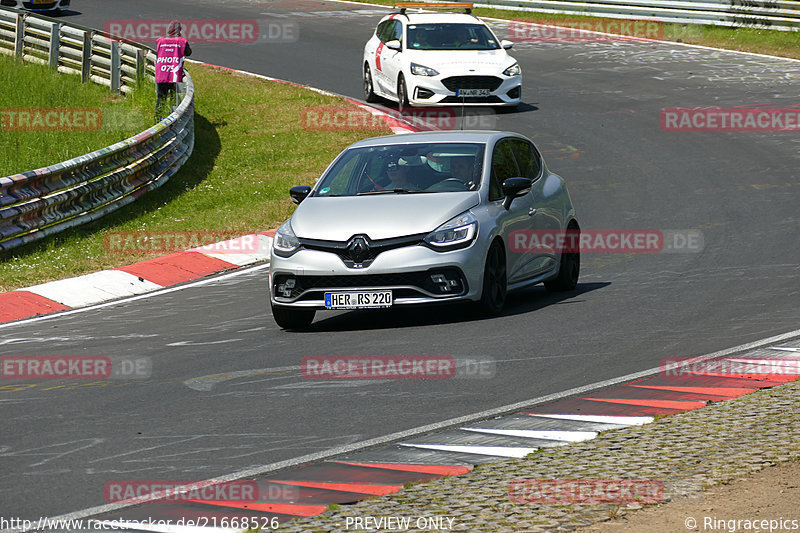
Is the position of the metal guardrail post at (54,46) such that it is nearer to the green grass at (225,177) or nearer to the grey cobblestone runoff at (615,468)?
the green grass at (225,177)

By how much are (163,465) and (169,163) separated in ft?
44.6

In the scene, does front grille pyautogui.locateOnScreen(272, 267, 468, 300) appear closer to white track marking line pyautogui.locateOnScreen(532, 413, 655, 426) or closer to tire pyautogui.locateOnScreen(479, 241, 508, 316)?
tire pyautogui.locateOnScreen(479, 241, 508, 316)

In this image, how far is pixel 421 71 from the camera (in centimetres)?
2402

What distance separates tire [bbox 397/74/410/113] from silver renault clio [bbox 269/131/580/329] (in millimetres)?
11737

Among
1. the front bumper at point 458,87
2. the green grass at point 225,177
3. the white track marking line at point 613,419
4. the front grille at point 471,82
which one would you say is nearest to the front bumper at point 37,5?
the green grass at point 225,177

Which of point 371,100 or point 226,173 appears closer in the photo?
point 226,173

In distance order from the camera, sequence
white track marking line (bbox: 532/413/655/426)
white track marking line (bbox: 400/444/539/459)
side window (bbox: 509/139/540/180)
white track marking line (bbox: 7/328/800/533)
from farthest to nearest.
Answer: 1. side window (bbox: 509/139/540/180)
2. white track marking line (bbox: 532/413/655/426)
3. white track marking line (bbox: 400/444/539/459)
4. white track marking line (bbox: 7/328/800/533)

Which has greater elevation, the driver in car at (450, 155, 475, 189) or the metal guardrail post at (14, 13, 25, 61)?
the driver in car at (450, 155, 475, 189)

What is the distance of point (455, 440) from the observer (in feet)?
23.9

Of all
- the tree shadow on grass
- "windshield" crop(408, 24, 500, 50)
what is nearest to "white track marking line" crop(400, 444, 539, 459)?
the tree shadow on grass

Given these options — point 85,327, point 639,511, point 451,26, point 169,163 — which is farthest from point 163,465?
point 451,26

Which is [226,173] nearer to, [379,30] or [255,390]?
[379,30]

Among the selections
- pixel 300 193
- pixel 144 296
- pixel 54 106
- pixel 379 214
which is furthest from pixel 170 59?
pixel 379 214

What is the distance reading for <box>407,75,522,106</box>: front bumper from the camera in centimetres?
2386
